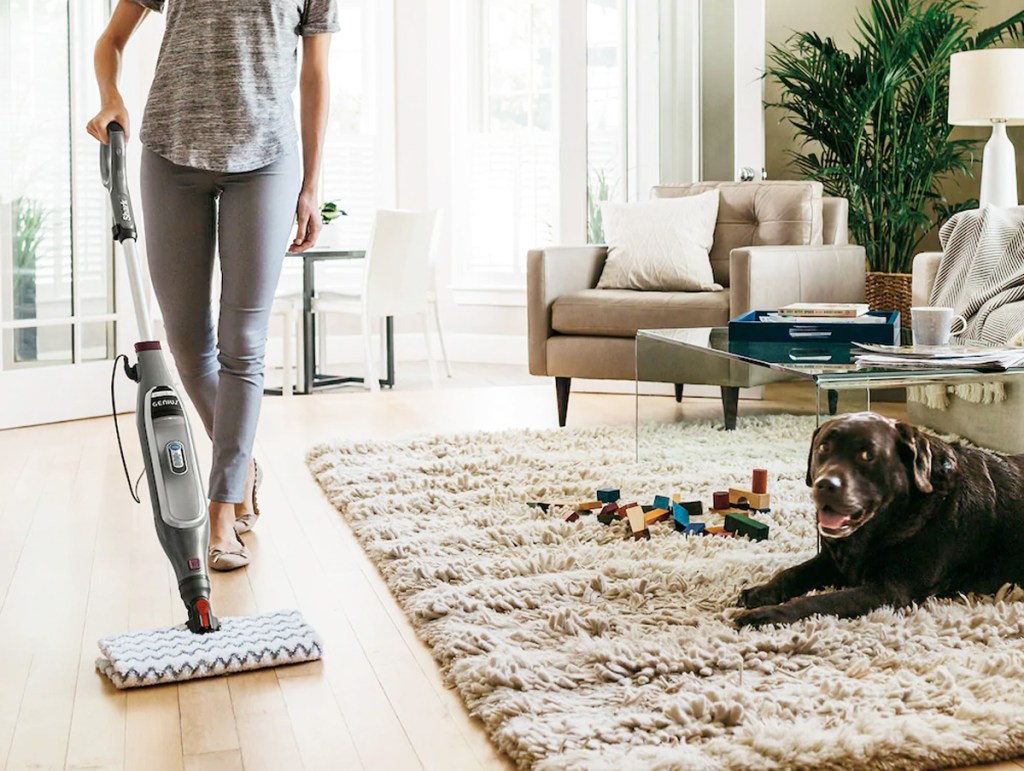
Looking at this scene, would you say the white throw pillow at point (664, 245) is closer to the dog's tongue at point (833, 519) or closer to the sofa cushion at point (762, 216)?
the sofa cushion at point (762, 216)

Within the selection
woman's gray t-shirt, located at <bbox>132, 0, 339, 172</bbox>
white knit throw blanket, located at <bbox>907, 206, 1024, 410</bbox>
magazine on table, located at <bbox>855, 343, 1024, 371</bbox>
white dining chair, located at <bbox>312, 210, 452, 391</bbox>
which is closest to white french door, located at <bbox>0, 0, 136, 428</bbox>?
white dining chair, located at <bbox>312, 210, 452, 391</bbox>

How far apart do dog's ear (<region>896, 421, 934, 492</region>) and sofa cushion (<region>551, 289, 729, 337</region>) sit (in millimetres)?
2057

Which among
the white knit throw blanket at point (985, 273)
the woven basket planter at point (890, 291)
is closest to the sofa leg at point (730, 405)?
the white knit throw blanket at point (985, 273)

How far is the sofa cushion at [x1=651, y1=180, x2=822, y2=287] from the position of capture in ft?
14.0

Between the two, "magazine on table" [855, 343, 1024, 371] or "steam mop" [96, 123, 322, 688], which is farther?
"magazine on table" [855, 343, 1024, 371]

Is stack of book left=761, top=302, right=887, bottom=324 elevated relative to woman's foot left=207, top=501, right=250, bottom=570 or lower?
elevated

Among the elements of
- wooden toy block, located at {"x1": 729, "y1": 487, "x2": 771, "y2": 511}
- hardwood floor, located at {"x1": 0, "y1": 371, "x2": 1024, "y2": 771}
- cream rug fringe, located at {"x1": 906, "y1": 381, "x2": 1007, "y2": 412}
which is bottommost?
hardwood floor, located at {"x1": 0, "y1": 371, "x2": 1024, "y2": 771}

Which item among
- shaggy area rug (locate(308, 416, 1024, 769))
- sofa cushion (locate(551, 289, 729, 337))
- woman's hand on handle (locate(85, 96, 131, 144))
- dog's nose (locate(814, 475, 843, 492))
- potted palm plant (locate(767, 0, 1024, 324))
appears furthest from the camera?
potted palm plant (locate(767, 0, 1024, 324))

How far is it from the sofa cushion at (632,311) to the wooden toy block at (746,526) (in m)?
1.55

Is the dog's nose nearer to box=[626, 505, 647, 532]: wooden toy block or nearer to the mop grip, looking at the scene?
box=[626, 505, 647, 532]: wooden toy block

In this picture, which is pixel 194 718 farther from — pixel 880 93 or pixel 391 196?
pixel 391 196

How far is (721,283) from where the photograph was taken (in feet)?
14.4

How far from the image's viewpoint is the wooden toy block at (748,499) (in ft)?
8.43

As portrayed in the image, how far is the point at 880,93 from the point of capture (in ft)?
15.9
